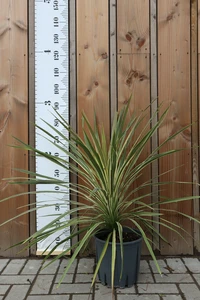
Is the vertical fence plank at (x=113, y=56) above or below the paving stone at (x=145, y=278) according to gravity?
above

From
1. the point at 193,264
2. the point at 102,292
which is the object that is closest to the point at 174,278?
the point at 193,264

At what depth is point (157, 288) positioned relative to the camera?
1812mm

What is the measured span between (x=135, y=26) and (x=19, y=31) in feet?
3.09

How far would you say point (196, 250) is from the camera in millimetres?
2311

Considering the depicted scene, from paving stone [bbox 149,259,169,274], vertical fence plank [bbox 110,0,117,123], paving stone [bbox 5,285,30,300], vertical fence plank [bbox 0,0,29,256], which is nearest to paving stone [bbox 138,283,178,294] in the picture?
paving stone [bbox 149,259,169,274]

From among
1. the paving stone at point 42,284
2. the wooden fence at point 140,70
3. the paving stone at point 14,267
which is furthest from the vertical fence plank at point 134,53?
the paving stone at point 14,267

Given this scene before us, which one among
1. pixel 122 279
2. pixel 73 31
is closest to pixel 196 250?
pixel 122 279

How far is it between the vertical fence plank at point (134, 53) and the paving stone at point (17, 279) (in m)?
1.16

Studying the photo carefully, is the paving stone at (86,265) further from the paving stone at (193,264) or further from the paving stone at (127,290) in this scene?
the paving stone at (193,264)

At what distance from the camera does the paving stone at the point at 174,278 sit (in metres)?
1.91

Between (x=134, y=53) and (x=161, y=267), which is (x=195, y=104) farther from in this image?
(x=161, y=267)

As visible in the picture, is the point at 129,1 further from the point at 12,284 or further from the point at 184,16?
the point at 12,284

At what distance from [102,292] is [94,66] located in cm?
165

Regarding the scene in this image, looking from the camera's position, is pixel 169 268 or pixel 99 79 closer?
pixel 169 268
